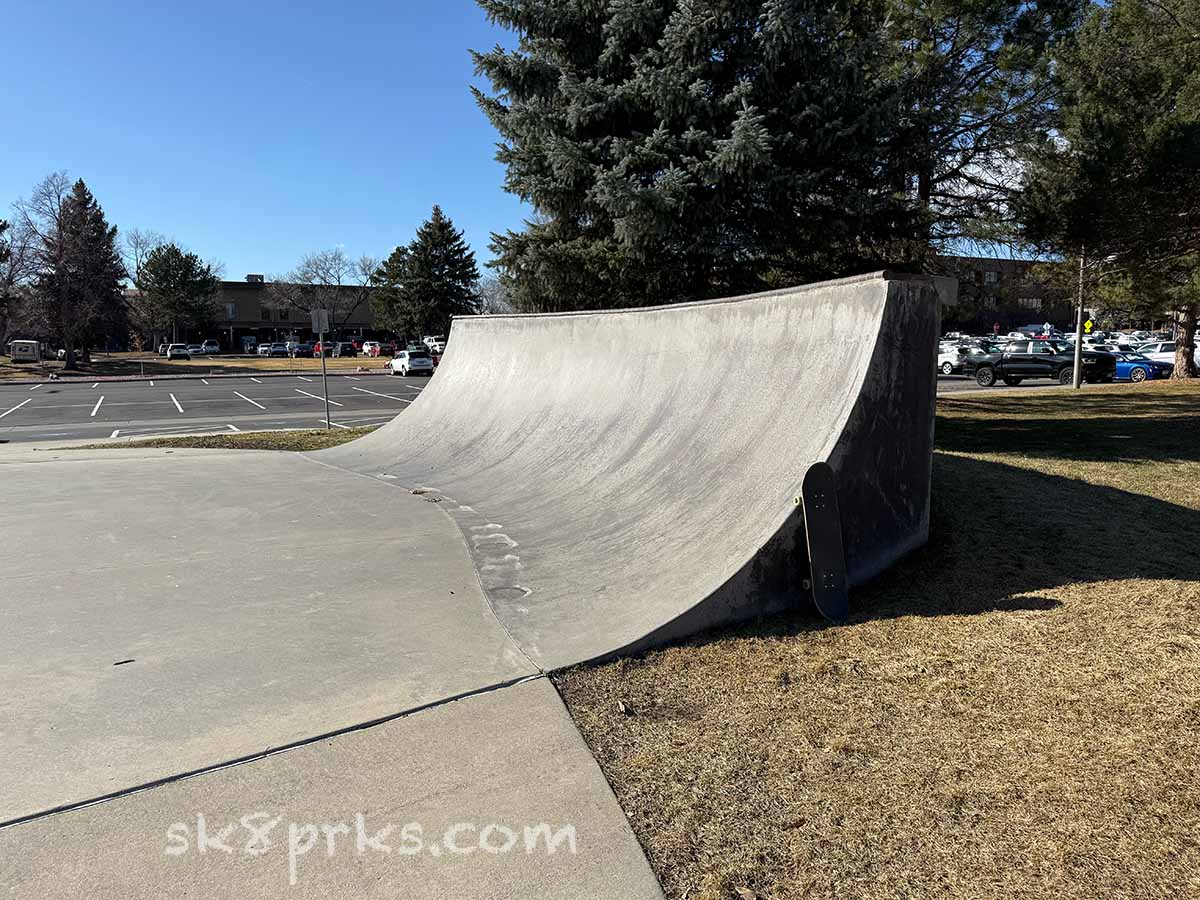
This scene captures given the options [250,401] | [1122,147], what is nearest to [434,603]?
[1122,147]

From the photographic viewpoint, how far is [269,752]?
3.01 m

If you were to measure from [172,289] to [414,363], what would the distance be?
43.2 meters

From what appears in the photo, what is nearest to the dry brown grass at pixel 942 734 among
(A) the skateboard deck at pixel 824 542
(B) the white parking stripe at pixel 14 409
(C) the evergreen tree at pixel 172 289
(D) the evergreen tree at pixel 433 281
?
(A) the skateboard deck at pixel 824 542

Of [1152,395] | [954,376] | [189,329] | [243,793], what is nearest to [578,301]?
[243,793]

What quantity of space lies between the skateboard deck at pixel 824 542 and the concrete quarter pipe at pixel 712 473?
68 millimetres

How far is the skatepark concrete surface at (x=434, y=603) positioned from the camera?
2.49 metres

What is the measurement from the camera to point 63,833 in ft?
8.25

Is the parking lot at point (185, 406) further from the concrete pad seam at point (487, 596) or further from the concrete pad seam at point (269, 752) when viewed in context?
the concrete pad seam at point (269, 752)

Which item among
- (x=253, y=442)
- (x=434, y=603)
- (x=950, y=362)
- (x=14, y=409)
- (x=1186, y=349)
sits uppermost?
(x=1186, y=349)

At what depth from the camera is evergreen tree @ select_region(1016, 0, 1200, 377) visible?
12.6 m

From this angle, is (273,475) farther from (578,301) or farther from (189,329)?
(189,329)

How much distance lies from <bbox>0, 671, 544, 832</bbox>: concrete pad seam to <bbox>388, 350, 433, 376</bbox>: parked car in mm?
39763

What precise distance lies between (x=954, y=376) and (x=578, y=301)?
30837 mm

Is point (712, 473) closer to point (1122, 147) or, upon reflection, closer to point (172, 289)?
point (1122, 147)
